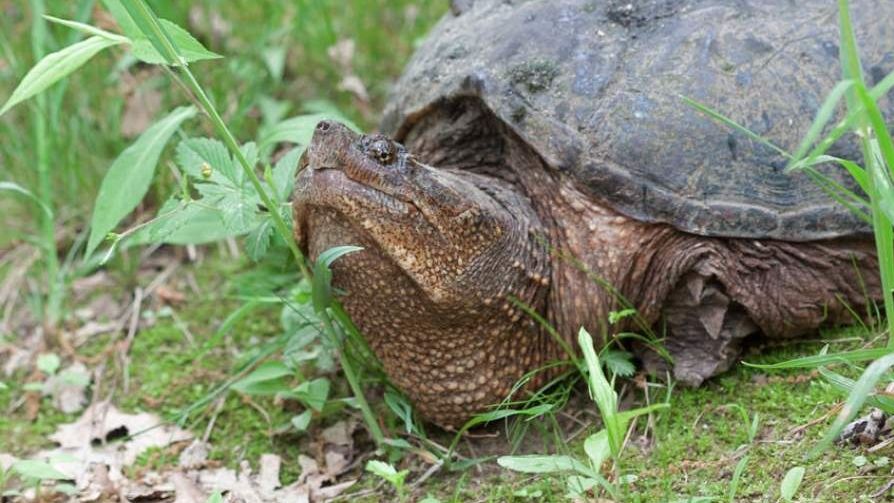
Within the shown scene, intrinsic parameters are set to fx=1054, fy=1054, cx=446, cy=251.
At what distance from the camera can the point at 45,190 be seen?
3.72m

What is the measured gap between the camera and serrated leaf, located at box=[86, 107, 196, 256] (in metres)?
2.86

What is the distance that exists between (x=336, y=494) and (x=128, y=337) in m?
1.26

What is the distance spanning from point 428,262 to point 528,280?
1.23 ft

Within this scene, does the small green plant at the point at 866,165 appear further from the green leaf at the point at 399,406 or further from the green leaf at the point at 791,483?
the green leaf at the point at 399,406

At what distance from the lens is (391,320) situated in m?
2.71

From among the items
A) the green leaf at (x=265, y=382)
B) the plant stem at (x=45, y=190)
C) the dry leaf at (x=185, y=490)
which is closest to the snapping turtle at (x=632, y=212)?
the green leaf at (x=265, y=382)

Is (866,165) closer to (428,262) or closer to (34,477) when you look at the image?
(428,262)

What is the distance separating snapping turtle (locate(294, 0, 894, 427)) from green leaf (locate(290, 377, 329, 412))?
23cm

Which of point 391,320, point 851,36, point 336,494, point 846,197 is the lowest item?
point 336,494

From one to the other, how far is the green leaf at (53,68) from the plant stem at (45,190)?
1.42 metres

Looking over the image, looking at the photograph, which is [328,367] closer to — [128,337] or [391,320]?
[391,320]

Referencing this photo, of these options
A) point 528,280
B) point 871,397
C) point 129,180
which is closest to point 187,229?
point 129,180

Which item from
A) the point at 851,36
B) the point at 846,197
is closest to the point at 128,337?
the point at 846,197

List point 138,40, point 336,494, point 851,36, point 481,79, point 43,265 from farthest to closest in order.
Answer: point 43,265
point 481,79
point 336,494
point 138,40
point 851,36
